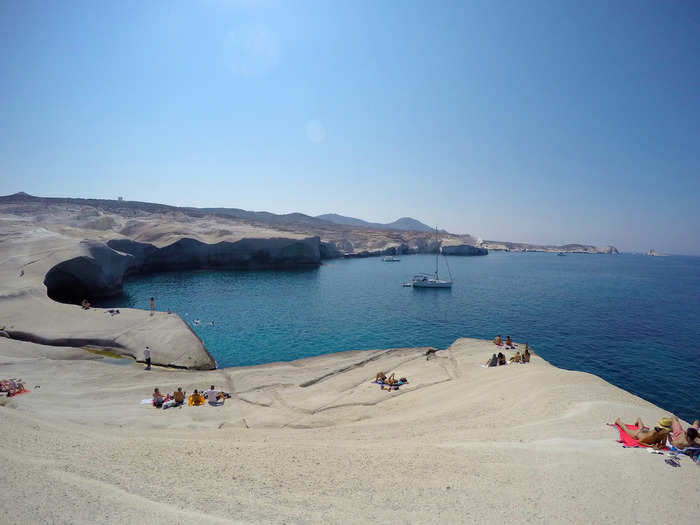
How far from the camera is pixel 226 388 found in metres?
19.0

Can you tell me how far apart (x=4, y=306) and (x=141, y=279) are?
119ft

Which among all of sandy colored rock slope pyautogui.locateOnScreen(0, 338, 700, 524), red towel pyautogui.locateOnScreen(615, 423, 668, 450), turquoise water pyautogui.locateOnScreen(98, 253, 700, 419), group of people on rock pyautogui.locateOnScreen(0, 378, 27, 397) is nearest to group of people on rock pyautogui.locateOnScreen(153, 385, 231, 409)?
sandy colored rock slope pyautogui.locateOnScreen(0, 338, 700, 524)

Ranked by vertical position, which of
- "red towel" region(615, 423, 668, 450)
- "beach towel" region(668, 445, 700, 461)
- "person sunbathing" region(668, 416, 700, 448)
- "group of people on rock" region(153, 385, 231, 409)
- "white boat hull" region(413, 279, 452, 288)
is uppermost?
"person sunbathing" region(668, 416, 700, 448)

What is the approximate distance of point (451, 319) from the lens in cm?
3966

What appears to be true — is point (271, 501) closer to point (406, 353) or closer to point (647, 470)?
point (647, 470)

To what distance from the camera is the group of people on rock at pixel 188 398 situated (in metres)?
16.0

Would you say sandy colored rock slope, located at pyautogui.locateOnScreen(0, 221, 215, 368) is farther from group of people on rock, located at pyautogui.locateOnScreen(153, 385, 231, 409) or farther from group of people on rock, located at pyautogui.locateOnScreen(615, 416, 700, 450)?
group of people on rock, located at pyautogui.locateOnScreen(615, 416, 700, 450)

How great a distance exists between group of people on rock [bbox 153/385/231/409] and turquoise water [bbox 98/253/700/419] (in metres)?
7.77

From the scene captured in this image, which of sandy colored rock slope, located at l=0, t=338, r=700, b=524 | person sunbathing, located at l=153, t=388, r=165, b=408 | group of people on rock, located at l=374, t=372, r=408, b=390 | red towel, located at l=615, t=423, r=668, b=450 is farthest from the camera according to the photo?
→ group of people on rock, located at l=374, t=372, r=408, b=390

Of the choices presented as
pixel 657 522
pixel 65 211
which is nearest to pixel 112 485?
pixel 657 522

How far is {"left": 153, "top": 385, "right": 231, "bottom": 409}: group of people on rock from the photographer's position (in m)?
16.0

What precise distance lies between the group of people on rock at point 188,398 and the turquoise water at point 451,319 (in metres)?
7.77

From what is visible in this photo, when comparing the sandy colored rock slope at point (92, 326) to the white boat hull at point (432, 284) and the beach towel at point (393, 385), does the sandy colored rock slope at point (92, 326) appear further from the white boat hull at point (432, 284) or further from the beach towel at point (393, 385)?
the white boat hull at point (432, 284)

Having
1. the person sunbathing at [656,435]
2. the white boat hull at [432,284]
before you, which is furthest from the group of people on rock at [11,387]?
the white boat hull at [432,284]
